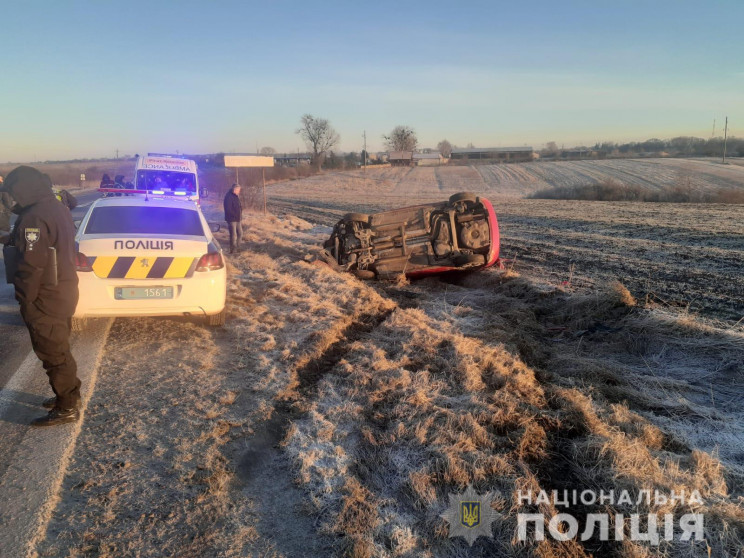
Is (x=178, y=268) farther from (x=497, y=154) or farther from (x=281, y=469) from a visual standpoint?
(x=497, y=154)

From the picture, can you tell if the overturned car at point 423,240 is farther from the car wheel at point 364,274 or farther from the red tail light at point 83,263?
the red tail light at point 83,263

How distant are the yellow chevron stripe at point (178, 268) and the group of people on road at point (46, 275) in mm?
1680

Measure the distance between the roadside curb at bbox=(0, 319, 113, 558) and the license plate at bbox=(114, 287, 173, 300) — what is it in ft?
2.57

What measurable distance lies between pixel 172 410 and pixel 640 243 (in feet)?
43.0

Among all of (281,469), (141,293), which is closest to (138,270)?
(141,293)

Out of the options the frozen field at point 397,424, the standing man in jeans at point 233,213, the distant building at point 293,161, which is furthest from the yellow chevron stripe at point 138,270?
the distant building at point 293,161

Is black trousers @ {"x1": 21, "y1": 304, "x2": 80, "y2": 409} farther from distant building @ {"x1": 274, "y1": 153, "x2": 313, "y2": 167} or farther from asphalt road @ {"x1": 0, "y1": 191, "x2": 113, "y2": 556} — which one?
distant building @ {"x1": 274, "y1": 153, "x2": 313, "y2": 167}

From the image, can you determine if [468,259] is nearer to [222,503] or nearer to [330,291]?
[330,291]

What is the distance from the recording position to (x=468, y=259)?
28.8ft

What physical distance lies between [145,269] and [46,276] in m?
1.81

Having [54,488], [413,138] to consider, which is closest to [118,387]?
[54,488]

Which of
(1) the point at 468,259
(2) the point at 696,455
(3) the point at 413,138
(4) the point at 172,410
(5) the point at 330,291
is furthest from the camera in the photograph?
(3) the point at 413,138

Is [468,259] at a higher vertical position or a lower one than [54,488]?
higher

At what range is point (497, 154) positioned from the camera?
9731cm
